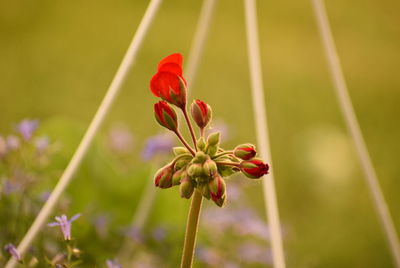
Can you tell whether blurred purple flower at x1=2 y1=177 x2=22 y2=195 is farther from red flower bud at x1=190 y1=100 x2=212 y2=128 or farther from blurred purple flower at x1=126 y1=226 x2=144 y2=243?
red flower bud at x1=190 y1=100 x2=212 y2=128

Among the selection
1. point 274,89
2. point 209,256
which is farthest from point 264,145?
point 274,89

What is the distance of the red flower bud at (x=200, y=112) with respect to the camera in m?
0.46

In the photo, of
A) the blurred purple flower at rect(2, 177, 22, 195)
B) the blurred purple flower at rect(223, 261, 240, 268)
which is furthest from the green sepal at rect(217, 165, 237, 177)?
the blurred purple flower at rect(223, 261, 240, 268)

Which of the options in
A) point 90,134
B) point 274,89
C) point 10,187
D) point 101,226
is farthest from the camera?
point 274,89

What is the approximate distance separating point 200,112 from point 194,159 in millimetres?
48

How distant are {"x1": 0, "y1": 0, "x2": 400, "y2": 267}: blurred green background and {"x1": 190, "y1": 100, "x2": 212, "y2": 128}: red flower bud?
55cm

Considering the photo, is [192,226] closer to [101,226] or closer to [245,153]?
[245,153]

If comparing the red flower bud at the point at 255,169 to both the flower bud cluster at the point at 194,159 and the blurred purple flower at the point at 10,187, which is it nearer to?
the flower bud cluster at the point at 194,159

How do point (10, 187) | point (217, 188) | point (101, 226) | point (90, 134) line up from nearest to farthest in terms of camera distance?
1. point (217, 188)
2. point (90, 134)
3. point (10, 187)
4. point (101, 226)

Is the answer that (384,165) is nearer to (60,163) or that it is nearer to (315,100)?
(315,100)

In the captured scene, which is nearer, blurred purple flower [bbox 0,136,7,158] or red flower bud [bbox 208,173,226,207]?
red flower bud [bbox 208,173,226,207]

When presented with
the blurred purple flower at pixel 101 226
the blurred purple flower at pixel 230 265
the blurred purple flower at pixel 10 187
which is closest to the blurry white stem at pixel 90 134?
the blurred purple flower at pixel 10 187

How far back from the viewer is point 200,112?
46 centimetres

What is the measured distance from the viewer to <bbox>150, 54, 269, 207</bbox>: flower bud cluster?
0.42 m
